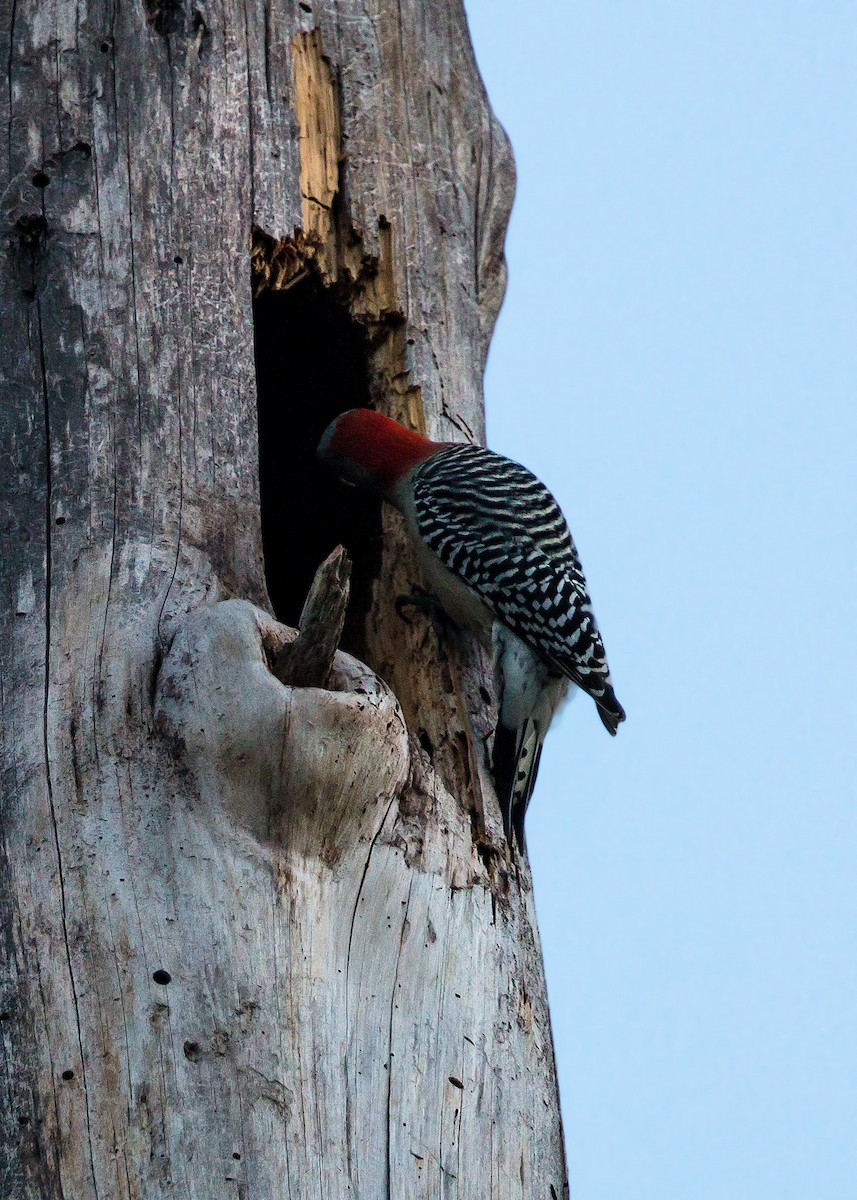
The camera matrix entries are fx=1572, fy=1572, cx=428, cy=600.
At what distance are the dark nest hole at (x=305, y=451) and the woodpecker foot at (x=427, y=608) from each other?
0.58 feet

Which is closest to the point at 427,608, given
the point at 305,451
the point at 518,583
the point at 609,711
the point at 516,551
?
the point at 518,583

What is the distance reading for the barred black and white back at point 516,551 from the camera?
4750 mm

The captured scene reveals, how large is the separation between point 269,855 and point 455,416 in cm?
196

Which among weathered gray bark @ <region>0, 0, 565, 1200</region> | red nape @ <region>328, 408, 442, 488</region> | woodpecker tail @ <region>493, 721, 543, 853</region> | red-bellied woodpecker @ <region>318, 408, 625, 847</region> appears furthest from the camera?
red nape @ <region>328, 408, 442, 488</region>

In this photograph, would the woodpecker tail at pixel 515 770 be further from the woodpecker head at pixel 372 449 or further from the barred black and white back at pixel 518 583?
the woodpecker head at pixel 372 449

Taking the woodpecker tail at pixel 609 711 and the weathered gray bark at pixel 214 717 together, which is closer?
the weathered gray bark at pixel 214 717

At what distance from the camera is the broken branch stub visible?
3309mm

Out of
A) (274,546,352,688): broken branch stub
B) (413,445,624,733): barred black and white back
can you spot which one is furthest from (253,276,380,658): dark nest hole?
(274,546,352,688): broken branch stub

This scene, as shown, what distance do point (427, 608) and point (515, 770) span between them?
0.72 m

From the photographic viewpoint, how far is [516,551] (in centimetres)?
509

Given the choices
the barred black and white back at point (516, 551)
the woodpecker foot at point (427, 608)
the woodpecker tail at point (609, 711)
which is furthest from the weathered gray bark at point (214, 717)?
the woodpecker tail at point (609, 711)

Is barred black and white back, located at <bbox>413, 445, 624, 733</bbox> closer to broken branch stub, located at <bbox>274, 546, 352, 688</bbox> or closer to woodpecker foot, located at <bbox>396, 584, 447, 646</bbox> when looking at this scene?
woodpecker foot, located at <bbox>396, 584, 447, 646</bbox>

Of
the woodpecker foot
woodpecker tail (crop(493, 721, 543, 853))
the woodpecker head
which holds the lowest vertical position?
woodpecker tail (crop(493, 721, 543, 853))

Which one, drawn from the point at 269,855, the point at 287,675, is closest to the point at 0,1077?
the point at 269,855
